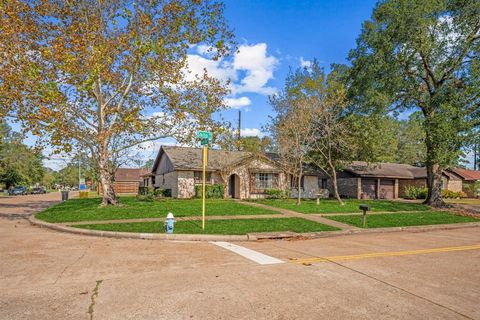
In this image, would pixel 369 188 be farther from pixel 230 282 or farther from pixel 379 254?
pixel 230 282

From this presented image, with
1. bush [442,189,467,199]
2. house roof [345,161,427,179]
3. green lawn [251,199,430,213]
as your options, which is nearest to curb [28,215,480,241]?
green lawn [251,199,430,213]

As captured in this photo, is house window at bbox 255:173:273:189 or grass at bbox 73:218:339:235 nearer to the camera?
grass at bbox 73:218:339:235

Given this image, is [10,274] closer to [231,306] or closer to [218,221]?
[231,306]

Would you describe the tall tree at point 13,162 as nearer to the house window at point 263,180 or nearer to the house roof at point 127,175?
the house roof at point 127,175

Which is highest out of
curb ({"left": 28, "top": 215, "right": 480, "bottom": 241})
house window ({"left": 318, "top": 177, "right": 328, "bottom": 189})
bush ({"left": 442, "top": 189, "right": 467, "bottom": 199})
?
house window ({"left": 318, "top": 177, "right": 328, "bottom": 189})

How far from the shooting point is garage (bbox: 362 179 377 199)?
117 feet

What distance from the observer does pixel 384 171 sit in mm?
37438

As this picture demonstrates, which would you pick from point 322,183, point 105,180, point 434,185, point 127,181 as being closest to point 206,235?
point 105,180

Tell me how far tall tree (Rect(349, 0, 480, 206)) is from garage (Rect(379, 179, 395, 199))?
13.4m

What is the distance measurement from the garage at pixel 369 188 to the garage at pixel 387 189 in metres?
0.87

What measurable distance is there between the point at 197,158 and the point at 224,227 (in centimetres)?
2014

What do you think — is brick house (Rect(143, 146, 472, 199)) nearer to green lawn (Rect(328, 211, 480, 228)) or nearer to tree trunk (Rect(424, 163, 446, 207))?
tree trunk (Rect(424, 163, 446, 207))

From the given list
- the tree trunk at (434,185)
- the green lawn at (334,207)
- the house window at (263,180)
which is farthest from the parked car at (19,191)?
the tree trunk at (434,185)

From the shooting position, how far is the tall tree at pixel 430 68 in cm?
1980
